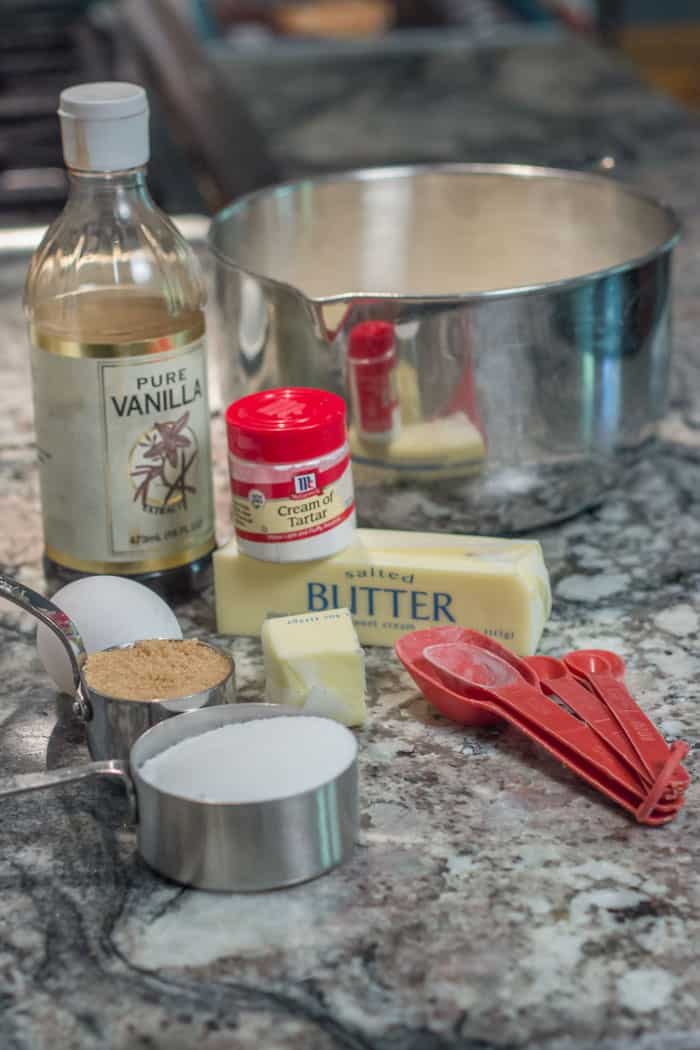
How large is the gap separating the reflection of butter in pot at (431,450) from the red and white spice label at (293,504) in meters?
0.08

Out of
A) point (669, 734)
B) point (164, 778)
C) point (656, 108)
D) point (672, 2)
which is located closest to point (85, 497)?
point (164, 778)

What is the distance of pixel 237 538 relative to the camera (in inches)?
32.9

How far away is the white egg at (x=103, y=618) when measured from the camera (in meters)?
0.78

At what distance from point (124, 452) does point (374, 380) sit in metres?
0.15

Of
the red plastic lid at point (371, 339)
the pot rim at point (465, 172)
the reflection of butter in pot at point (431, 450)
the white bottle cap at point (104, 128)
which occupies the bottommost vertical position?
the reflection of butter in pot at point (431, 450)

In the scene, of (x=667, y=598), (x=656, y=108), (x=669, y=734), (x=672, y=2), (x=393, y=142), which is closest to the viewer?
(x=669, y=734)

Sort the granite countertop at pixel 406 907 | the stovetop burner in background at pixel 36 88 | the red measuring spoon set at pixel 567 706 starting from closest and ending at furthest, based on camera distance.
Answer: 1. the granite countertop at pixel 406 907
2. the red measuring spoon set at pixel 567 706
3. the stovetop burner in background at pixel 36 88

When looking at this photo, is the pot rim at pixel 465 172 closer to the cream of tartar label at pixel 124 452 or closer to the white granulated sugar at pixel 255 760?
the cream of tartar label at pixel 124 452

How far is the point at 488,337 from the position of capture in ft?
2.77

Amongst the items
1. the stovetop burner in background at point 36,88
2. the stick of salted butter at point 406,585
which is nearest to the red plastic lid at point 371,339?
the stick of salted butter at point 406,585

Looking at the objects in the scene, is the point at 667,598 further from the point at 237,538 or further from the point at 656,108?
the point at 656,108

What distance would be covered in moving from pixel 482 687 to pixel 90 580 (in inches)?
8.8

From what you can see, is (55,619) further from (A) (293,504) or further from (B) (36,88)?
(B) (36,88)

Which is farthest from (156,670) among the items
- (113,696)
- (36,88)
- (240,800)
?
(36,88)
